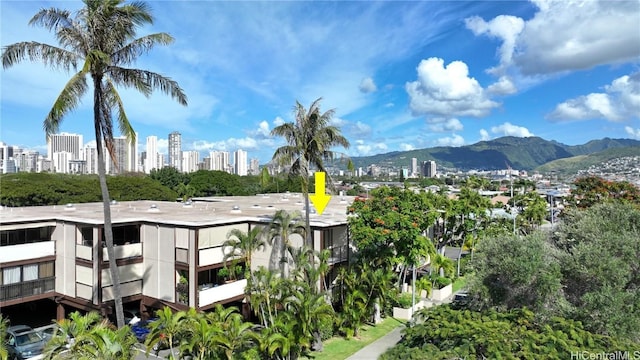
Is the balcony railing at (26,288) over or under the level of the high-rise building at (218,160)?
under

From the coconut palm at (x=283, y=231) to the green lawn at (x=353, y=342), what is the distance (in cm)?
446

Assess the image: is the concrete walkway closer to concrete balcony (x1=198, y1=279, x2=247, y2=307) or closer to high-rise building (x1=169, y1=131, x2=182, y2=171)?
concrete balcony (x1=198, y1=279, x2=247, y2=307)

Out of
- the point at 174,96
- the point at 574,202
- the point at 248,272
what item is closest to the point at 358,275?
the point at 248,272

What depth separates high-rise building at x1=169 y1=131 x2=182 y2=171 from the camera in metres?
146

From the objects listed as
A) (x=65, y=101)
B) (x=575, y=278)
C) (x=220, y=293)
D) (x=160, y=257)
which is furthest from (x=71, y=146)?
(x=575, y=278)

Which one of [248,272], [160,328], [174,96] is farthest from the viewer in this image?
[248,272]

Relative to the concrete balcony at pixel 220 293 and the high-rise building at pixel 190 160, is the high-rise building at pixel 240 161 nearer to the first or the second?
the high-rise building at pixel 190 160

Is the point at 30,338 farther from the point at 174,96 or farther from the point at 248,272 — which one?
the point at 174,96

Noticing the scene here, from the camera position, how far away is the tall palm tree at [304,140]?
65.8 feet

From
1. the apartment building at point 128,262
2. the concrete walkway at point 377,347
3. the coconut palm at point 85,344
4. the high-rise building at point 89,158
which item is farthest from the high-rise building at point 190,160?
the coconut palm at point 85,344

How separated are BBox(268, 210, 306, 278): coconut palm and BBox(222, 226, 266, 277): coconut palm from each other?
81 centimetres

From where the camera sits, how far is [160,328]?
13.6m

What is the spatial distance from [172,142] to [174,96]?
141 metres

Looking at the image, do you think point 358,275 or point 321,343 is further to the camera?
point 358,275
